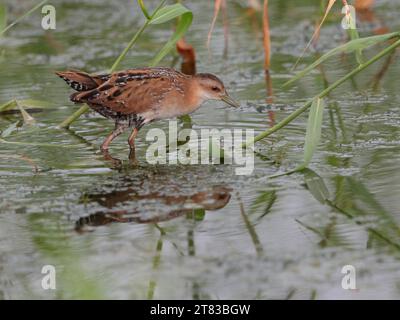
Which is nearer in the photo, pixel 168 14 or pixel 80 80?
pixel 168 14

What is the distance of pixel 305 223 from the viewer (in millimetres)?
5527

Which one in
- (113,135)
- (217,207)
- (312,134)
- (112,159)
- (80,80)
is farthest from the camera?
(113,135)

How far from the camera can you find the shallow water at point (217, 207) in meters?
4.84

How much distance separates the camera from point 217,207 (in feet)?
19.2

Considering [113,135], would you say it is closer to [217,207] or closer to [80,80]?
[80,80]

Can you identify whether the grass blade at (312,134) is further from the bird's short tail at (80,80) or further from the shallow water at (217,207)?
the bird's short tail at (80,80)

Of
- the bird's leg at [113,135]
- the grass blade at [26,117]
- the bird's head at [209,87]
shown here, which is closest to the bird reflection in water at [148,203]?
the bird's leg at [113,135]

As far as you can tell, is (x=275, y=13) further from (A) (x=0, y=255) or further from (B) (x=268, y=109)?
(A) (x=0, y=255)

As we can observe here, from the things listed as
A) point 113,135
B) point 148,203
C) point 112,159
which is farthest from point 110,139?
point 148,203

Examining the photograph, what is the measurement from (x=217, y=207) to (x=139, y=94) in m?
1.71

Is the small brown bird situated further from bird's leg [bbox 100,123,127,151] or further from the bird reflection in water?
the bird reflection in water

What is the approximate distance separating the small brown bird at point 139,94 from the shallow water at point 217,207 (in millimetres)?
226
